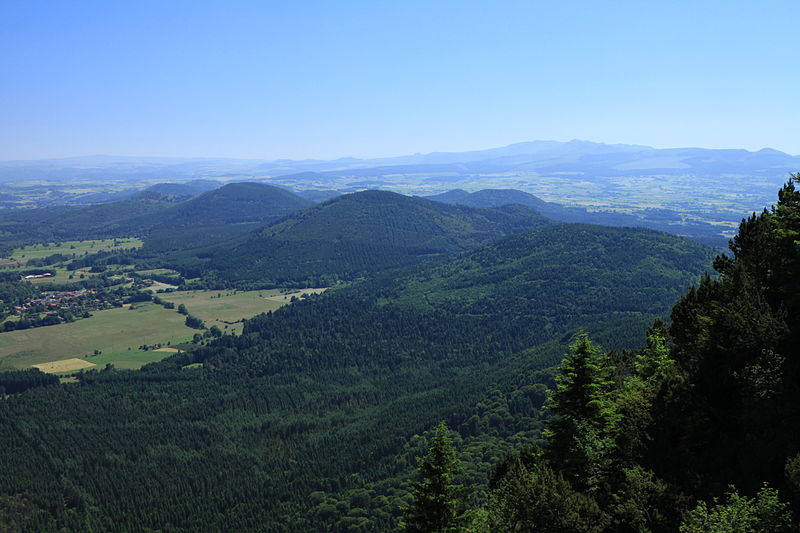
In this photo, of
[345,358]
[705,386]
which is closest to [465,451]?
[705,386]

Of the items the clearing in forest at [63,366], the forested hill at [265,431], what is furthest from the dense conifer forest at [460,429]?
the clearing in forest at [63,366]

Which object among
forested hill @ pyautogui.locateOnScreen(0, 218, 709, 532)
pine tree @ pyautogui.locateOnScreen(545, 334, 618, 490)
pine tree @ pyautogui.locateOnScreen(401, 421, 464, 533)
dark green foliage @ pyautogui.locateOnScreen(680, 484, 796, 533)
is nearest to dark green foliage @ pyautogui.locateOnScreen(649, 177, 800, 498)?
pine tree @ pyautogui.locateOnScreen(545, 334, 618, 490)

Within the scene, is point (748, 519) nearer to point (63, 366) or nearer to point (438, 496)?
point (438, 496)

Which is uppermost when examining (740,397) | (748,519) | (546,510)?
(740,397)

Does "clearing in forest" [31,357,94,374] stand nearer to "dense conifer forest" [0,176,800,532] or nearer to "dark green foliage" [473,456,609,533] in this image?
"dense conifer forest" [0,176,800,532]

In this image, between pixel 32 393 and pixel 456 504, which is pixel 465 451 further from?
pixel 32 393

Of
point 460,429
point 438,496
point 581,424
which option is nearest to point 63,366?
point 460,429
